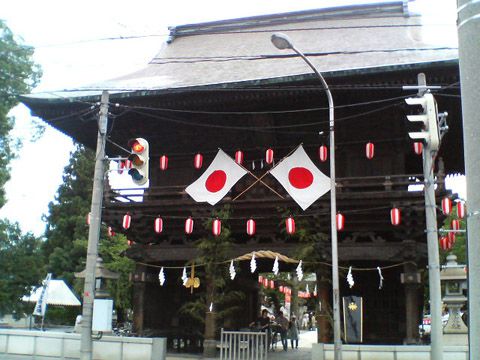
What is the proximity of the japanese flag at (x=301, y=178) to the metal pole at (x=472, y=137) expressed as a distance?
13.4 m

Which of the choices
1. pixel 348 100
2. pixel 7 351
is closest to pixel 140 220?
pixel 7 351

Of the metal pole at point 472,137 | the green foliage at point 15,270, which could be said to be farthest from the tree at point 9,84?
the metal pole at point 472,137

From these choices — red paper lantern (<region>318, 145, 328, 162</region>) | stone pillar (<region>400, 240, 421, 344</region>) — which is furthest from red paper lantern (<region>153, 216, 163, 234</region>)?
→ stone pillar (<region>400, 240, 421, 344</region>)

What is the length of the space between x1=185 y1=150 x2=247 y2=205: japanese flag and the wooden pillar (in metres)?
3.56

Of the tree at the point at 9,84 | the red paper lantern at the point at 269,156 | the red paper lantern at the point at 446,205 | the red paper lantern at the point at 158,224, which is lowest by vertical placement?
the red paper lantern at the point at 158,224

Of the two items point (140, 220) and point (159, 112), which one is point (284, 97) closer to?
point (159, 112)

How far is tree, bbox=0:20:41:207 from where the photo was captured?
24.9m

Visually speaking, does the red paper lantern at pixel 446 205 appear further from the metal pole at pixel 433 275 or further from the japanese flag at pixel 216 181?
the japanese flag at pixel 216 181

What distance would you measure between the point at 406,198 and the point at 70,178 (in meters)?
26.1

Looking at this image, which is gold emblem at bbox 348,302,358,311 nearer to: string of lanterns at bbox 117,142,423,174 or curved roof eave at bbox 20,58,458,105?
string of lanterns at bbox 117,142,423,174

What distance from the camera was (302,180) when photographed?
16.8 m

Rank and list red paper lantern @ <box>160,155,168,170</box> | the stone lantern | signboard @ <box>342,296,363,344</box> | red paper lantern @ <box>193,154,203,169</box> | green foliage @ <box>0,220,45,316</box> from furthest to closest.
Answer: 1. green foliage @ <box>0,220,45,316</box>
2. red paper lantern @ <box>160,155,168,170</box>
3. red paper lantern @ <box>193,154,203,169</box>
4. the stone lantern
5. signboard @ <box>342,296,363,344</box>

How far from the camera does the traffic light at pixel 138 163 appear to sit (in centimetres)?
1095

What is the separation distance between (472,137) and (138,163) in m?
8.63
